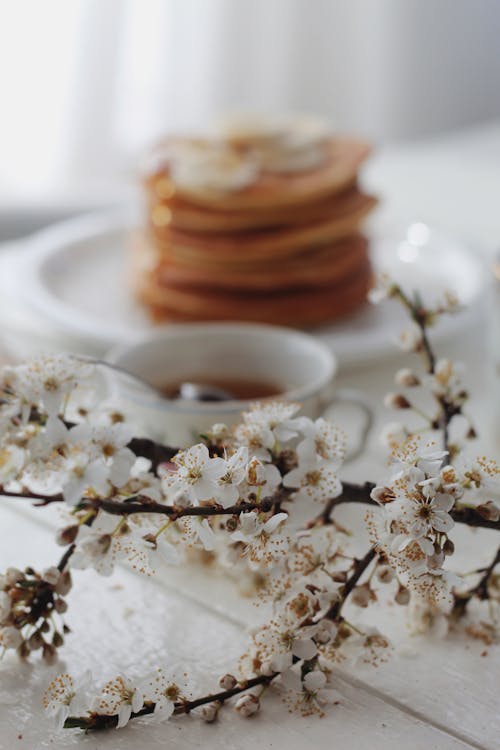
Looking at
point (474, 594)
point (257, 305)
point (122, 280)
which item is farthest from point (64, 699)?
point (122, 280)

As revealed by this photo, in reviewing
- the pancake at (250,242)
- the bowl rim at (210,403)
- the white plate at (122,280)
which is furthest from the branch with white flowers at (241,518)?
the pancake at (250,242)

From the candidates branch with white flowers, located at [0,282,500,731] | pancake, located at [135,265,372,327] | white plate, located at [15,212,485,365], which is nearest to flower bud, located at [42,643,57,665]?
branch with white flowers, located at [0,282,500,731]

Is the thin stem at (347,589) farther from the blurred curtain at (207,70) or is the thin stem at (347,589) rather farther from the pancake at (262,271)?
the blurred curtain at (207,70)

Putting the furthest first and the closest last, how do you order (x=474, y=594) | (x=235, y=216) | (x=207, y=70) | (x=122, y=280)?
1. (x=207, y=70)
2. (x=122, y=280)
3. (x=235, y=216)
4. (x=474, y=594)

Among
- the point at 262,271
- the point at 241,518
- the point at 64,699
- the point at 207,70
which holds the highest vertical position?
the point at 207,70

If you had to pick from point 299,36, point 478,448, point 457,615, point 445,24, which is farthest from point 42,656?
point 445,24

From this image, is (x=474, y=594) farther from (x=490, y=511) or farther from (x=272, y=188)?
(x=272, y=188)

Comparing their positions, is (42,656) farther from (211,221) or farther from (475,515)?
(211,221)
